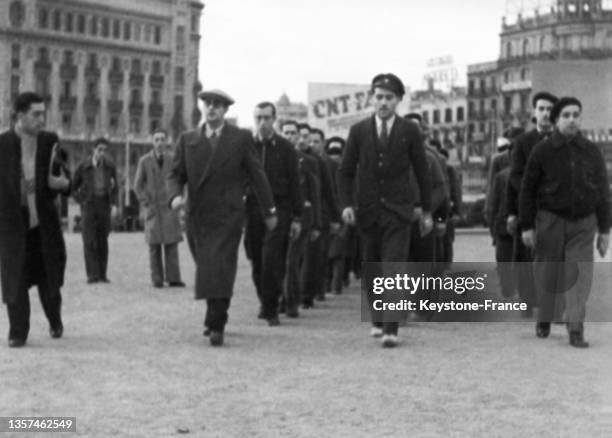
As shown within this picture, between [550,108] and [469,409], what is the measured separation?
16.4 ft

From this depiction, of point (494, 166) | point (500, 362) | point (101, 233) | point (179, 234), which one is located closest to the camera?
point (500, 362)

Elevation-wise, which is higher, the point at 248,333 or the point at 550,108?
the point at 550,108

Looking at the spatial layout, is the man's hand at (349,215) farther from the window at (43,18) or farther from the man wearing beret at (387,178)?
the window at (43,18)

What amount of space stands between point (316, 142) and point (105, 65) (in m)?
94.2

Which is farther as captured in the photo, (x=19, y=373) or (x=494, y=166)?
(x=494, y=166)

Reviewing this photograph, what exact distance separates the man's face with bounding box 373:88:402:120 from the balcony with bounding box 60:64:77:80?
95876 mm

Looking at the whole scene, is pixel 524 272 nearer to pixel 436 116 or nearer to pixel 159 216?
pixel 159 216

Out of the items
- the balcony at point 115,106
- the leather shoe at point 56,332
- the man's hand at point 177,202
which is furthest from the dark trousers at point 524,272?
the balcony at point 115,106

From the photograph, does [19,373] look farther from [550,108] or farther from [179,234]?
[179,234]

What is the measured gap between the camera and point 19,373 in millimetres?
8602

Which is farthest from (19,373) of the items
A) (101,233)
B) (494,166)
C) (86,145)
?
(86,145)

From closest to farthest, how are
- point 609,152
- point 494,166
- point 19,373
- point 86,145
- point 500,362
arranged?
1. point 19,373
2. point 500,362
3. point 494,166
4. point 86,145
5. point 609,152

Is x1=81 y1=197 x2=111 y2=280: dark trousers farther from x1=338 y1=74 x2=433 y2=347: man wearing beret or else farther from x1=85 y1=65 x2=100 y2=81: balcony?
x1=85 y1=65 x2=100 y2=81: balcony

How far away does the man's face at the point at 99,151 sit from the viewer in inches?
728
